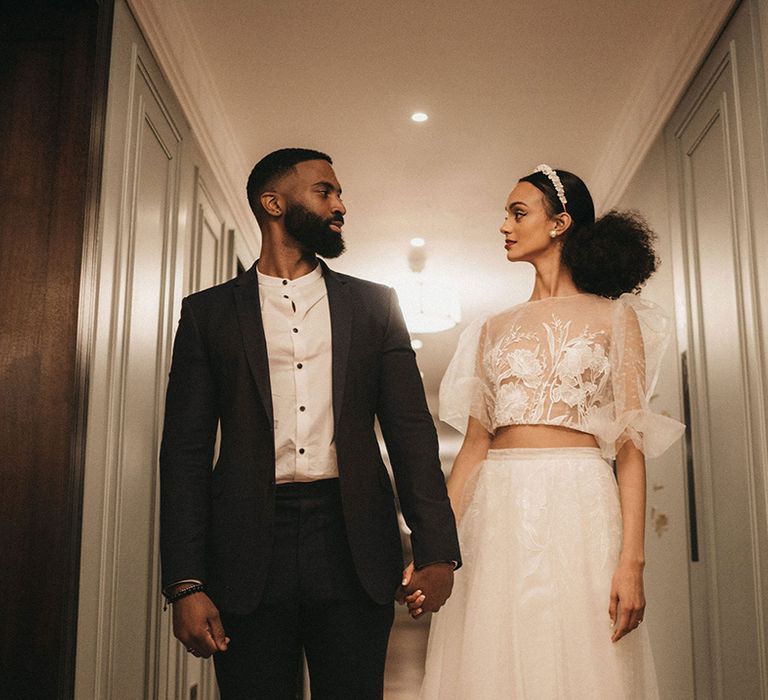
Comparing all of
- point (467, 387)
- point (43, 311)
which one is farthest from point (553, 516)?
point (43, 311)

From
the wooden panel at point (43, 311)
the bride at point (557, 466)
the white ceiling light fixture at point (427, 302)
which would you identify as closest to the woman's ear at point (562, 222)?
the bride at point (557, 466)

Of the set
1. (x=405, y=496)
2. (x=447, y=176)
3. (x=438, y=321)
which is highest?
(x=447, y=176)

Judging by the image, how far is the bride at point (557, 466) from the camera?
198 cm

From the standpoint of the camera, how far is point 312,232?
197 centimetres

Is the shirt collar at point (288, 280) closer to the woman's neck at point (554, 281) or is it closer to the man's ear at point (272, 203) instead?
the man's ear at point (272, 203)

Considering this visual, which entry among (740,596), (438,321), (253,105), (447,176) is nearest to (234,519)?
(740,596)

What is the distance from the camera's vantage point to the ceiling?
11.4 ft

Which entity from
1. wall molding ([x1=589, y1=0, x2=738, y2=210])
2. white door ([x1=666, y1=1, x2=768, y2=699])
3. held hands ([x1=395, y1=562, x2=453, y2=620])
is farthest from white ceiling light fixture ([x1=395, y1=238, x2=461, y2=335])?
held hands ([x1=395, y1=562, x2=453, y2=620])

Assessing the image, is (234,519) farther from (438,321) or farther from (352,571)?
(438,321)

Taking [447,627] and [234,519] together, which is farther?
[447,627]

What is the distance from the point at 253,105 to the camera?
14.0ft

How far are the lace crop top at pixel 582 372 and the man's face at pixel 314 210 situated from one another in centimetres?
61

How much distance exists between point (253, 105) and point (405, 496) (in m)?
2.99

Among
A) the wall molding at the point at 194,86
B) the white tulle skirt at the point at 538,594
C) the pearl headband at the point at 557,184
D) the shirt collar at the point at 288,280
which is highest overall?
the wall molding at the point at 194,86
